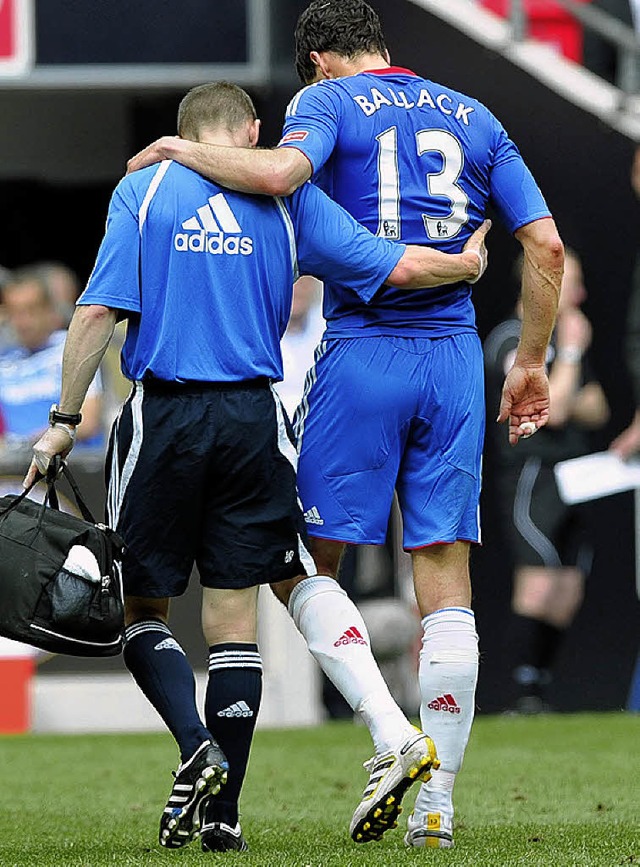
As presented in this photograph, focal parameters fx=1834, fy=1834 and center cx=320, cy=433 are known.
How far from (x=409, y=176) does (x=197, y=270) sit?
662 mm

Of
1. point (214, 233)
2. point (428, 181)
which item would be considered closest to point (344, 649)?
point (214, 233)

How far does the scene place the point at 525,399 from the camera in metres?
4.95

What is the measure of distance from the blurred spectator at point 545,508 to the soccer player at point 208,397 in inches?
221

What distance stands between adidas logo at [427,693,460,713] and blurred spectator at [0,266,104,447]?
590cm

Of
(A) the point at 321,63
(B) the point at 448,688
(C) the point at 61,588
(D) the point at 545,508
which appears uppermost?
(A) the point at 321,63

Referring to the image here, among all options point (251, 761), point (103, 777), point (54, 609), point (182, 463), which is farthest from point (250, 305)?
point (251, 761)

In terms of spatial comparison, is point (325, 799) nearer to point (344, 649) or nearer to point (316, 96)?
point (344, 649)

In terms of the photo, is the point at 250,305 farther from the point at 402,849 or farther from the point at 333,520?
the point at 402,849

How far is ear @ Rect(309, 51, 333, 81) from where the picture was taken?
4.94 m

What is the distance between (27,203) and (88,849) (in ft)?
36.4

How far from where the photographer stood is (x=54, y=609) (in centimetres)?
434

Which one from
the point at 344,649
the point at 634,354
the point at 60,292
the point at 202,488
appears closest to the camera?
the point at 202,488

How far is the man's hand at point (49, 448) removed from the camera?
446 centimetres

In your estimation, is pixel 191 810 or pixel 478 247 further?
pixel 478 247
